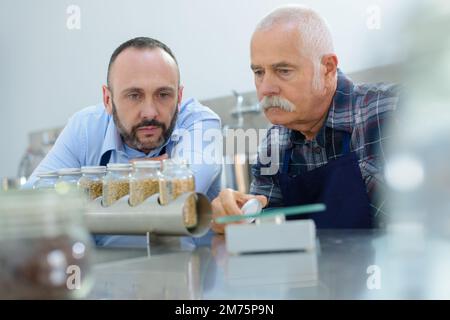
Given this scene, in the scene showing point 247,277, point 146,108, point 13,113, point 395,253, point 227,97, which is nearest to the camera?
point 247,277

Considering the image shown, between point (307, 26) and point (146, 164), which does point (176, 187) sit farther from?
point (307, 26)

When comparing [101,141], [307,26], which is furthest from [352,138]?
[101,141]

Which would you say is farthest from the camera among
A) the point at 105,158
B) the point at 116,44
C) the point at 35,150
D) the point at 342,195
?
the point at 35,150

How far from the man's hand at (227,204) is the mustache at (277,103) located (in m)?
0.71

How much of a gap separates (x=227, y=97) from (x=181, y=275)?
214cm

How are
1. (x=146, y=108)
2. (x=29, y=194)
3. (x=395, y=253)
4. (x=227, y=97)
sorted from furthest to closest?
(x=227, y=97) < (x=146, y=108) < (x=395, y=253) < (x=29, y=194)

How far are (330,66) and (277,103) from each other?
0.25m

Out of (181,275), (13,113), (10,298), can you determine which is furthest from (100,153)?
(13,113)

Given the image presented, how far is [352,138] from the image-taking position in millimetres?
1646

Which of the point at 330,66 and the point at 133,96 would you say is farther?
the point at 330,66

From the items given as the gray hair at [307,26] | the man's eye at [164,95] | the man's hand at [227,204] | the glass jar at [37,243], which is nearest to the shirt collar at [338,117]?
the gray hair at [307,26]

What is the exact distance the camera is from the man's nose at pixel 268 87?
1719mm

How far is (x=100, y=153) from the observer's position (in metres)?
1.69
